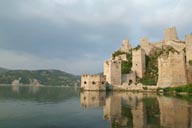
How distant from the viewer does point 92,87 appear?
61875mm

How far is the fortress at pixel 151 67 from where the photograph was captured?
5254cm

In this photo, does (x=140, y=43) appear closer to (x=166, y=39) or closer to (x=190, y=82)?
(x=166, y=39)

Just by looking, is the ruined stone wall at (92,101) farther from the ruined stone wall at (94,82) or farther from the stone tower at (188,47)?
the stone tower at (188,47)

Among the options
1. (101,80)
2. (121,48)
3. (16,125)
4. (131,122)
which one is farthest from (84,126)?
(121,48)

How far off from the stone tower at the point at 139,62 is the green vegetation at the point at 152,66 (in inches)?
57.5

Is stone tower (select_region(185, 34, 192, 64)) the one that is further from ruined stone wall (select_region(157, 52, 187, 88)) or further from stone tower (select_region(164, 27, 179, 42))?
stone tower (select_region(164, 27, 179, 42))

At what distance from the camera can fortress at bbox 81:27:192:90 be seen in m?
52.5

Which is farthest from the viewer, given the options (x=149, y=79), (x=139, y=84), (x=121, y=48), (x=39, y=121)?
(x=121, y=48)

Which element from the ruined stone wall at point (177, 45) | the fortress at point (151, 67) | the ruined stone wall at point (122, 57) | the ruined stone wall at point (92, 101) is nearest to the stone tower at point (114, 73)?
the fortress at point (151, 67)

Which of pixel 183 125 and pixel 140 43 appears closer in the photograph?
pixel 183 125

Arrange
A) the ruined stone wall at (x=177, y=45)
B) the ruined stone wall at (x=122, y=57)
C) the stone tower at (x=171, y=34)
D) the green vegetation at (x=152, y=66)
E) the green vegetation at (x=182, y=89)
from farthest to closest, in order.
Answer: the ruined stone wall at (x=122, y=57) < the stone tower at (x=171, y=34) < the ruined stone wall at (x=177, y=45) < the green vegetation at (x=152, y=66) < the green vegetation at (x=182, y=89)

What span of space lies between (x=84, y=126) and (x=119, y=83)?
48.2 meters

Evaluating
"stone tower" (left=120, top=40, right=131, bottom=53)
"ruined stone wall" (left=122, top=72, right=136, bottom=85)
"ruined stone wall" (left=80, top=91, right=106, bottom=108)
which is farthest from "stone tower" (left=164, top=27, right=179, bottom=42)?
"ruined stone wall" (left=80, top=91, right=106, bottom=108)

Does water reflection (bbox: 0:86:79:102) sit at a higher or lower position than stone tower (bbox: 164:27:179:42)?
lower
